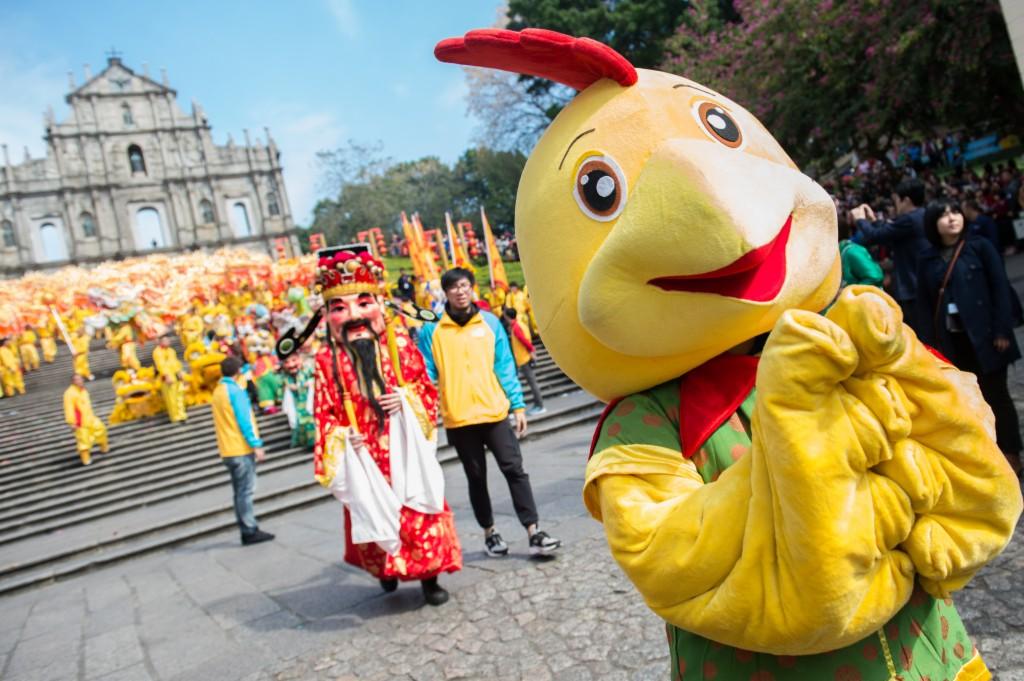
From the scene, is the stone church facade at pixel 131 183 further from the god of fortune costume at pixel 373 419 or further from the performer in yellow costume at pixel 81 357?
the god of fortune costume at pixel 373 419

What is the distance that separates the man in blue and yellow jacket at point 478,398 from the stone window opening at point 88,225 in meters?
60.0

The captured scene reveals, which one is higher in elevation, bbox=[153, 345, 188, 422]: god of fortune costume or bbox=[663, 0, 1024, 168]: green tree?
bbox=[663, 0, 1024, 168]: green tree

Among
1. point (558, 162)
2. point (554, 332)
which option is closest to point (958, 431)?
point (554, 332)

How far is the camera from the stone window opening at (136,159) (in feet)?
194

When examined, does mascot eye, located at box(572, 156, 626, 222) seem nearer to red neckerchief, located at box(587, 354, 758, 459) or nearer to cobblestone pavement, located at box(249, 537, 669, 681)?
red neckerchief, located at box(587, 354, 758, 459)

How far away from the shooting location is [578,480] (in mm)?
Result: 6586

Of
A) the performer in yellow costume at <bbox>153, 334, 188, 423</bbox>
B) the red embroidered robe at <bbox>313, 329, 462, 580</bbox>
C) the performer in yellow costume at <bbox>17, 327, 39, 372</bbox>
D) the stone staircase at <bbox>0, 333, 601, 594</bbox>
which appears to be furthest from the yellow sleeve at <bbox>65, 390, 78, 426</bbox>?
the performer in yellow costume at <bbox>17, 327, 39, 372</bbox>

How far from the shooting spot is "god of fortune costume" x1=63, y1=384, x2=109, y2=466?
12.4m

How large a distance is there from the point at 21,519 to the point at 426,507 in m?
9.35

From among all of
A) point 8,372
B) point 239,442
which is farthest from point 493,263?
point 8,372

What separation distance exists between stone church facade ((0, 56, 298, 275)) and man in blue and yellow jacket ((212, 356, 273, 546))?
5500 centimetres

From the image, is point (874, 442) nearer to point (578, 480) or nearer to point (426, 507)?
point (426, 507)

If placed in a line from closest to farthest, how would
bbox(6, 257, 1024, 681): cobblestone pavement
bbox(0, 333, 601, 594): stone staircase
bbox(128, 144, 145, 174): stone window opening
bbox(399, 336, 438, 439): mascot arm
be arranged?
bbox(6, 257, 1024, 681): cobblestone pavement
bbox(399, 336, 438, 439): mascot arm
bbox(0, 333, 601, 594): stone staircase
bbox(128, 144, 145, 174): stone window opening

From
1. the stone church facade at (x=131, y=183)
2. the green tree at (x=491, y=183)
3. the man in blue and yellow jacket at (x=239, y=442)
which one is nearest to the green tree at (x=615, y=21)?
the green tree at (x=491, y=183)
